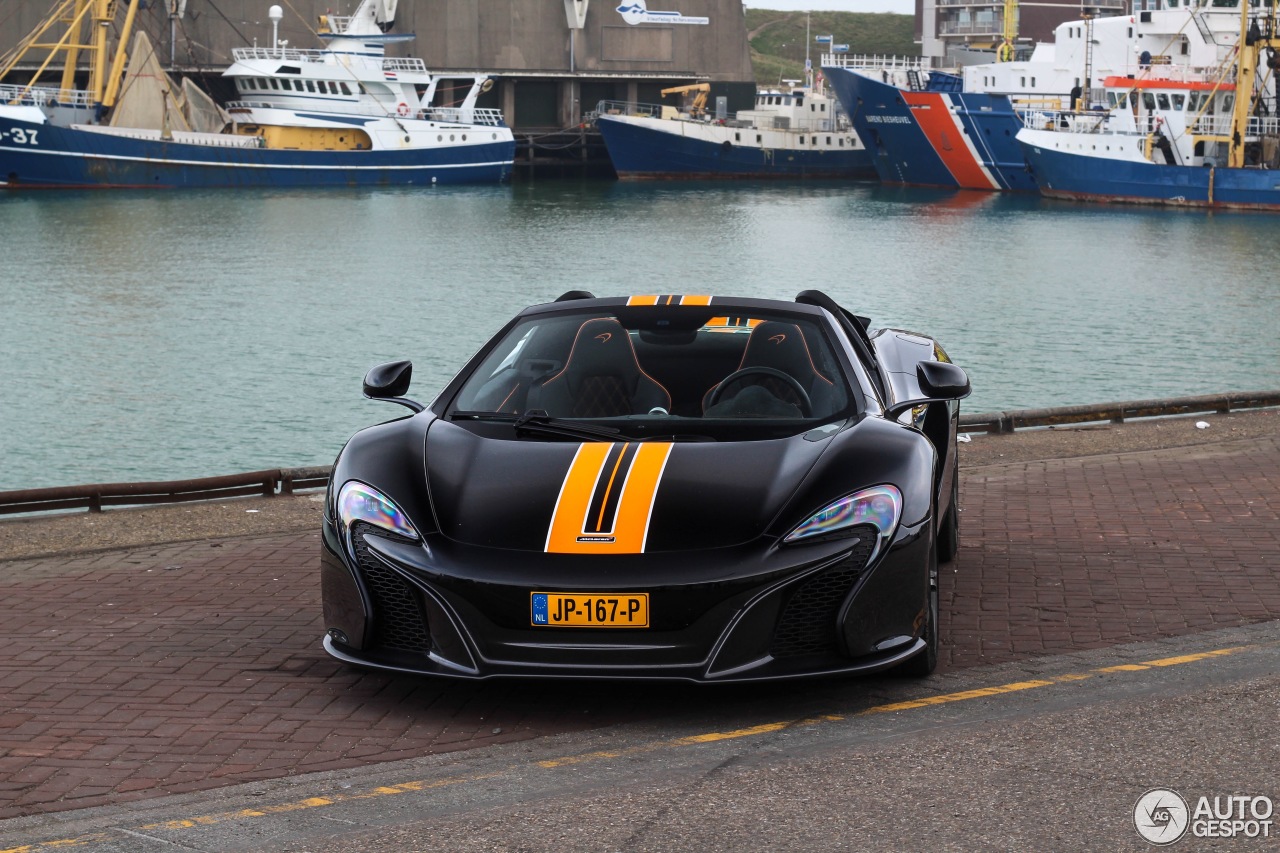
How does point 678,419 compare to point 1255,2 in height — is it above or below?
below

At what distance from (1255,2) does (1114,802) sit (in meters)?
67.2

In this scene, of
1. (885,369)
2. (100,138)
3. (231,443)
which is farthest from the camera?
(100,138)

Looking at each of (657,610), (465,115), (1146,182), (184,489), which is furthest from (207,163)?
(657,610)

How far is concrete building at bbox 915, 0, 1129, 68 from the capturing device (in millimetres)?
105938

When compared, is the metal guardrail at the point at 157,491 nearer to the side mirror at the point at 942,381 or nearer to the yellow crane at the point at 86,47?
the side mirror at the point at 942,381

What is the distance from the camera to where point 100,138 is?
207ft

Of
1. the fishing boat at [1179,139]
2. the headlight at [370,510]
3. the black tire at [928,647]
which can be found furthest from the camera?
the fishing boat at [1179,139]

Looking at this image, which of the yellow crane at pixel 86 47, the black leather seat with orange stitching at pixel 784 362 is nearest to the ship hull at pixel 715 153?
the yellow crane at pixel 86 47

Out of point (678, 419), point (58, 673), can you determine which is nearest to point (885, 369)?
point (678, 419)

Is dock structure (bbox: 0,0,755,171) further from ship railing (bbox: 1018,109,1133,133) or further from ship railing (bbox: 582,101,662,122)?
ship railing (bbox: 1018,109,1133,133)

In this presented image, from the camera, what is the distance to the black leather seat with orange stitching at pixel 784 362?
593 centimetres

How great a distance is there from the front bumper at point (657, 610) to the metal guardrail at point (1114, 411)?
7.18 m

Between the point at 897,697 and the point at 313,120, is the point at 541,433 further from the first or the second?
the point at 313,120

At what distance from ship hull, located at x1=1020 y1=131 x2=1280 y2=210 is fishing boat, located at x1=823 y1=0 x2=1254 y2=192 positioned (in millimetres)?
4653
